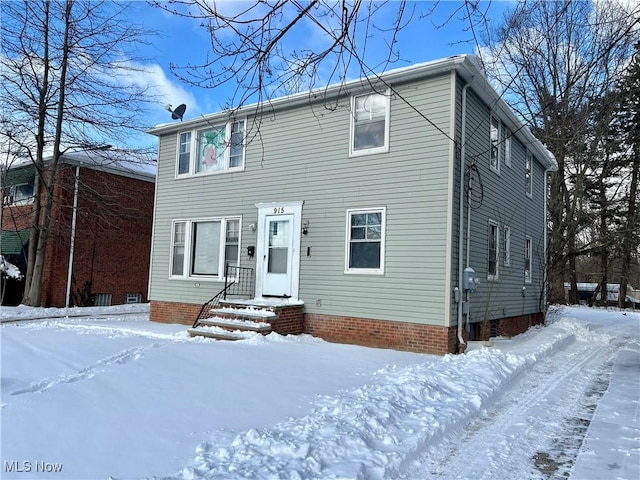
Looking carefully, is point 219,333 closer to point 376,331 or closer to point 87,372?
point 376,331

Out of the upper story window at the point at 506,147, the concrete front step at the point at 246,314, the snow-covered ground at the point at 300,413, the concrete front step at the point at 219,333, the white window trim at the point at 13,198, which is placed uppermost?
the upper story window at the point at 506,147

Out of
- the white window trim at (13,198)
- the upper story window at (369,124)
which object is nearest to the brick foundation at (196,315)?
the upper story window at (369,124)

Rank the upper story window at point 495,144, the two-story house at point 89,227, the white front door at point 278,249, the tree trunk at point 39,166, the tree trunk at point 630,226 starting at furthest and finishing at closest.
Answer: the tree trunk at point 630,226 < the two-story house at point 89,227 < the tree trunk at point 39,166 < the upper story window at point 495,144 < the white front door at point 278,249

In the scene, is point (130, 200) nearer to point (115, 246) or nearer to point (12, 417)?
point (115, 246)

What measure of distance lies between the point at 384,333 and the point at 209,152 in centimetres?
682

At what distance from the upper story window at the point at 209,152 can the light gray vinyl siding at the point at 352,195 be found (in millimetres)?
353

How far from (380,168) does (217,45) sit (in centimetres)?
574

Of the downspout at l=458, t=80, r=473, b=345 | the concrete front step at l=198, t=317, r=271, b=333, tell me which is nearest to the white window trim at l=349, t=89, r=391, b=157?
the downspout at l=458, t=80, r=473, b=345

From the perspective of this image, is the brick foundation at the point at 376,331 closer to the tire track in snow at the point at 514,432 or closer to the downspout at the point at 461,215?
the downspout at the point at 461,215

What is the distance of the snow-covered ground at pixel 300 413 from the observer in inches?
131

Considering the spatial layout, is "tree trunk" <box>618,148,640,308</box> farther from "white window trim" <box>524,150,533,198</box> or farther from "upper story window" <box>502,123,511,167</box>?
"upper story window" <box>502,123,511,167</box>

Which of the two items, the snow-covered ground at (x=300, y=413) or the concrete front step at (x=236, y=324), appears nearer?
the snow-covered ground at (x=300, y=413)

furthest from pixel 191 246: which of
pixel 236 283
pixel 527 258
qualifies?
pixel 527 258

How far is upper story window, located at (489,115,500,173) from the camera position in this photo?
35.5ft
